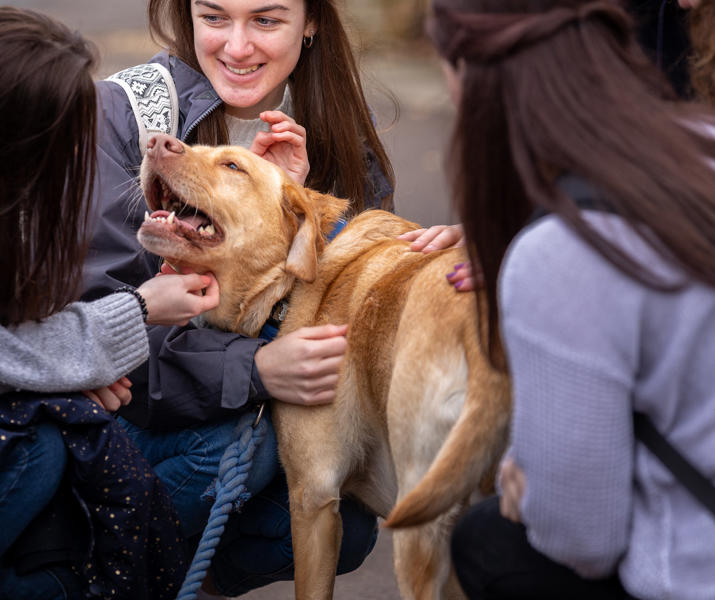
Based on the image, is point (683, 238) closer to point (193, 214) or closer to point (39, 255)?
point (39, 255)

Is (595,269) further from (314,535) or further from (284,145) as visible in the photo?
(284,145)

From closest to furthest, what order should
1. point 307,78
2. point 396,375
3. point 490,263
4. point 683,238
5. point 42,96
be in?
point 683,238 < point 490,263 < point 42,96 < point 396,375 < point 307,78

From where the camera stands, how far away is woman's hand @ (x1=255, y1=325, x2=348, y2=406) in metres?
2.98

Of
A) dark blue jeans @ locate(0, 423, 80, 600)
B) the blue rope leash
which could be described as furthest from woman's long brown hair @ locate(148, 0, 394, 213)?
dark blue jeans @ locate(0, 423, 80, 600)

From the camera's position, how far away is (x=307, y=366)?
2971 millimetres

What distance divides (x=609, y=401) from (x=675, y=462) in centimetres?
19

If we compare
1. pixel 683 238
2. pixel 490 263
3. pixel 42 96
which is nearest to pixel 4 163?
pixel 42 96

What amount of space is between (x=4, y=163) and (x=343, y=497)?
1604mm

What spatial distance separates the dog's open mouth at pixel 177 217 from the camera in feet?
10.0

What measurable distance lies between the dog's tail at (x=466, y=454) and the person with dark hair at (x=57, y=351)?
31.2 inches

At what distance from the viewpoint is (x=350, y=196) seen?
379 centimetres

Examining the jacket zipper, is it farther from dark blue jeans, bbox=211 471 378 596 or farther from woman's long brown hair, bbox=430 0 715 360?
woman's long brown hair, bbox=430 0 715 360

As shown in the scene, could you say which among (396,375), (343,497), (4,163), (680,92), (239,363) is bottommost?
(343,497)

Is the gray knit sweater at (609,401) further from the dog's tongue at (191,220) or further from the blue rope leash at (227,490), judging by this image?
the dog's tongue at (191,220)
